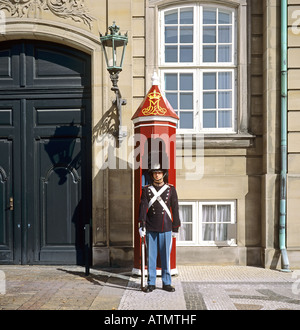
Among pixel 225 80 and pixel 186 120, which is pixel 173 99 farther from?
pixel 225 80

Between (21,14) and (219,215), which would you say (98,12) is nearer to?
(21,14)

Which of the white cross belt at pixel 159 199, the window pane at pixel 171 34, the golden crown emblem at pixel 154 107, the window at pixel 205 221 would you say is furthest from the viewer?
the window pane at pixel 171 34

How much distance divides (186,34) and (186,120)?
1.74 metres

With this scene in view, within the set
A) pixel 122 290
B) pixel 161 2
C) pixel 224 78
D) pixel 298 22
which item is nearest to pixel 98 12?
pixel 161 2

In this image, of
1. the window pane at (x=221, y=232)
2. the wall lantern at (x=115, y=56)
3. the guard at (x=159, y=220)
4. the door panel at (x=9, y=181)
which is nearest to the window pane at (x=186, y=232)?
the window pane at (x=221, y=232)

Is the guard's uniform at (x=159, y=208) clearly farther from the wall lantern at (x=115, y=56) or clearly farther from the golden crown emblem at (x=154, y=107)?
the wall lantern at (x=115, y=56)

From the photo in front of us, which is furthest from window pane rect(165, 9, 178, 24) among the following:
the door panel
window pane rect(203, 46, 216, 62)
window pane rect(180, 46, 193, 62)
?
the door panel

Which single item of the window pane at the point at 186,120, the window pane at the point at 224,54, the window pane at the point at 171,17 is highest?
the window pane at the point at 171,17

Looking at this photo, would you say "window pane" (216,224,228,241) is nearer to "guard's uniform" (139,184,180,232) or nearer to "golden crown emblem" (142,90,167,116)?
"guard's uniform" (139,184,180,232)

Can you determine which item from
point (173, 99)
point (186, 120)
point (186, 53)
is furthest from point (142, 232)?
point (186, 53)

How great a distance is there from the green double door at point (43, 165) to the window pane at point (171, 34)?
66.4 inches

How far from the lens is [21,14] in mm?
8227

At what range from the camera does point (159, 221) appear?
6.40m

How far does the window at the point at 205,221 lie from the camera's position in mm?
8328
